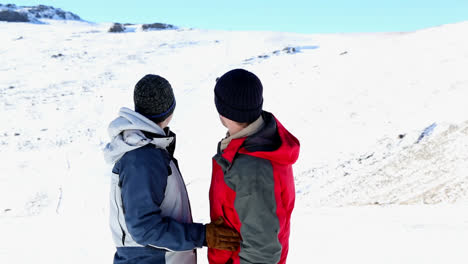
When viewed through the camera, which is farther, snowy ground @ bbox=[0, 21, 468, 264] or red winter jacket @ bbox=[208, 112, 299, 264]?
snowy ground @ bbox=[0, 21, 468, 264]

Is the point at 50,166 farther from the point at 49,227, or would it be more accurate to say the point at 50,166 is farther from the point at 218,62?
the point at 218,62

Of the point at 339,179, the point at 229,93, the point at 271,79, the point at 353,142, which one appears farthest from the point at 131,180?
the point at 271,79

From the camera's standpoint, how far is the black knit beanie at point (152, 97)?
1.62 meters

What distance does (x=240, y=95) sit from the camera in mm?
1529

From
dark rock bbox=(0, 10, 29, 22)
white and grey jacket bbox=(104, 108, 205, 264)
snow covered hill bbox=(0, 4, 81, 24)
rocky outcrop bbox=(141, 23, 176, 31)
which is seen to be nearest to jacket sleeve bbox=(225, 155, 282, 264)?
white and grey jacket bbox=(104, 108, 205, 264)

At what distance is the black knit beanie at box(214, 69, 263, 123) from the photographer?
1527mm

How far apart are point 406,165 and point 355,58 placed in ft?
29.5

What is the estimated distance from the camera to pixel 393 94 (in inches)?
356

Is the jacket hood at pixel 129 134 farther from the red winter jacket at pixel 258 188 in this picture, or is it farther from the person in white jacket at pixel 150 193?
the red winter jacket at pixel 258 188

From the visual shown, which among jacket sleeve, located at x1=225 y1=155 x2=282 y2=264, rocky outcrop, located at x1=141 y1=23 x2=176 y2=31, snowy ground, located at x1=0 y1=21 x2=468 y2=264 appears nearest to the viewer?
jacket sleeve, located at x1=225 y1=155 x2=282 y2=264

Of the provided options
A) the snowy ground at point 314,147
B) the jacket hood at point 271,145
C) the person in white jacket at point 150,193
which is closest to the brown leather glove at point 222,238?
the person in white jacket at point 150,193

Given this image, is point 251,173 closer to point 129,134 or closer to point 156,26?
point 129,134

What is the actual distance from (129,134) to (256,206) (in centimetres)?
60

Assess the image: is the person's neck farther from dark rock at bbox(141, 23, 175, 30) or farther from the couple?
dark rock at bbox(141, 23, 175, 30)
